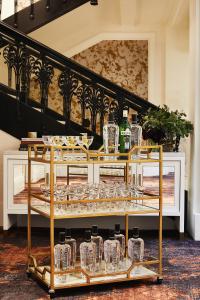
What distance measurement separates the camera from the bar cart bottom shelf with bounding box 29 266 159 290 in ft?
11.8

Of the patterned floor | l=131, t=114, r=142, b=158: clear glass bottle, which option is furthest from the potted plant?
l=131, t=114, r=142, b=158: clear glass bottle

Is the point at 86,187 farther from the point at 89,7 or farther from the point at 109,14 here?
the point at 109,14

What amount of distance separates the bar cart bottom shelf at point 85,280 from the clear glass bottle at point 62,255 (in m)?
0.07

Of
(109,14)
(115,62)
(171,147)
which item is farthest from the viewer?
(115,62)

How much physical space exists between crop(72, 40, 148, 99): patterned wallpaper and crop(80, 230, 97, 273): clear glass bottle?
21.2ft

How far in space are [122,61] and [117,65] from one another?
12 cm

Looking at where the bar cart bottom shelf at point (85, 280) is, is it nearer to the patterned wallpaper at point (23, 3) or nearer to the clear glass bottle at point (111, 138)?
the clear glass bottle at point (111, 138)

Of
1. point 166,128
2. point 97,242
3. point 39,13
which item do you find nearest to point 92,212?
point 97,242

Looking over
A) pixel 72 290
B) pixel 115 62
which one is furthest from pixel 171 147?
pixel 115 62

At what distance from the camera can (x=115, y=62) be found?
10094mm

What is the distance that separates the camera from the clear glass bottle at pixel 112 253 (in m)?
3.73

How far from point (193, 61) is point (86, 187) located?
242 centimetres

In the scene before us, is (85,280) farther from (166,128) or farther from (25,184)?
(166,128)

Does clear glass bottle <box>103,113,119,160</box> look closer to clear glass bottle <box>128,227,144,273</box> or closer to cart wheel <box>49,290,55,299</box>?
clear glass bottle <box>128,227,144,273</box>
